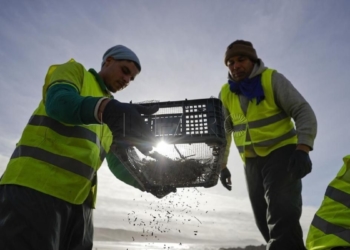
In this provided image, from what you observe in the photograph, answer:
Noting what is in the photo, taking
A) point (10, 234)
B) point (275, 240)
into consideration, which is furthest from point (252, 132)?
point (10, 234)

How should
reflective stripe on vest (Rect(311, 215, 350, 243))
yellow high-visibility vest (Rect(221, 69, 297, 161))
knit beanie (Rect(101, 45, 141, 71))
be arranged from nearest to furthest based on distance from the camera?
reflective stripe on vest (Rect(311, 215, 350, 243)) < knit beanie (Rect(101, 45, 141, 71)) < yellow high-visibility vest (Rect(221, 69, 297, 161))

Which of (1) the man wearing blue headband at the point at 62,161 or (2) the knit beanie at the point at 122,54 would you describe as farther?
(2) the knit beanie at the point at 122,54

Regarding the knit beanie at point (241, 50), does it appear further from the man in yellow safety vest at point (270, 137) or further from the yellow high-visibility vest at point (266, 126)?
the yellow high-visibility vest at point (266, 126)

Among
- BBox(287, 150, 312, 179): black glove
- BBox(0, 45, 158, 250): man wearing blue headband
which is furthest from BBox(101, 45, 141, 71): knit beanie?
BBox(287, 150, 312, 179): black glove

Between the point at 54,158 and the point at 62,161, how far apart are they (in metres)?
0.05

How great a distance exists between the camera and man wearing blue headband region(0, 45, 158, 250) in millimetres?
1496

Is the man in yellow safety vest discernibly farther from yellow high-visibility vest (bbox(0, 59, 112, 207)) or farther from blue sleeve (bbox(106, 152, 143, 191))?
yellow high-visibility vest (bbox(0, 59, 112, 207))

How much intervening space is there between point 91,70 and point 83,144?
64 centimetres

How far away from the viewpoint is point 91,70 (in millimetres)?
2350

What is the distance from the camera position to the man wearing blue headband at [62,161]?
150cm

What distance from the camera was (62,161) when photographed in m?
1.84

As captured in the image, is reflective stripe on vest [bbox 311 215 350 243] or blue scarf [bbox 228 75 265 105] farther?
blue scarf [bbox 228 75 265 105]

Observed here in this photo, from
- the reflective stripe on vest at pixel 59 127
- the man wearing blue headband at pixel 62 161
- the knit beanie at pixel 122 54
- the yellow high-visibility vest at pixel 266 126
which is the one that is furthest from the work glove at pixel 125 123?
the yellow high-visibility vest at pixel 266 126

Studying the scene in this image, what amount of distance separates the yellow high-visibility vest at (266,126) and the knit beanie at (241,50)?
0.68ft
